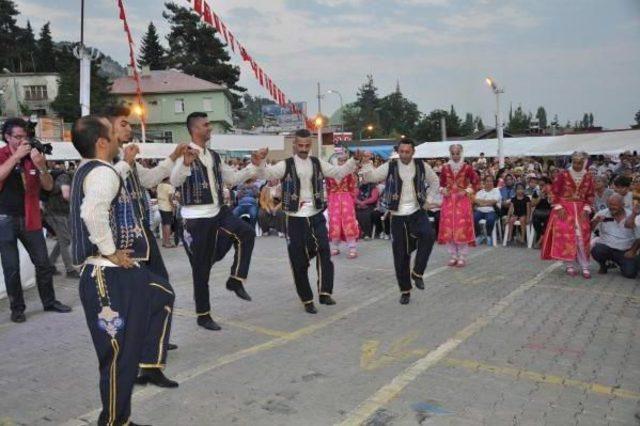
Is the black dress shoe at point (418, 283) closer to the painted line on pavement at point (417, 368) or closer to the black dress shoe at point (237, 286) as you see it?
the painted line on pavement at point (417, 368)

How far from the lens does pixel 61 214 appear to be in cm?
867

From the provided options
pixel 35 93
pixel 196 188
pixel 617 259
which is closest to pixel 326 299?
pixel 196 188

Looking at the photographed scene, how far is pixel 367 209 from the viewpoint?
42.9ft

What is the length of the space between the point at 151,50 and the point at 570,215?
67.9m

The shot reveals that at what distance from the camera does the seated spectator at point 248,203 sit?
46.1 ft

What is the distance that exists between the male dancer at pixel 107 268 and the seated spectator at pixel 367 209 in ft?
32.7

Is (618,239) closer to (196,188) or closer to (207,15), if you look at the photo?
(196,188)

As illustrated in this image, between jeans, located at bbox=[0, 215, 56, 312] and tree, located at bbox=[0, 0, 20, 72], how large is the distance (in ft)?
233

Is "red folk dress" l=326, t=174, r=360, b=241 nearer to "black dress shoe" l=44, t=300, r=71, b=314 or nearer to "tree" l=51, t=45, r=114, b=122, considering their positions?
"black dress shoe" l=44, t=300, r=71, b=314

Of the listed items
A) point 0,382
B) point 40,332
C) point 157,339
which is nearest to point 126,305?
point 157,339

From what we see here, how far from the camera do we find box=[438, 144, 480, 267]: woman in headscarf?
360 inches

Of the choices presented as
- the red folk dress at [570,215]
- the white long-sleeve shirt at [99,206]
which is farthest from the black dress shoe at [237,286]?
the red folk dress at [570,215]

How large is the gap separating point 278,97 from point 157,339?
797cm

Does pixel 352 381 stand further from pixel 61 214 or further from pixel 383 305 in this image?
pixel 61 214
